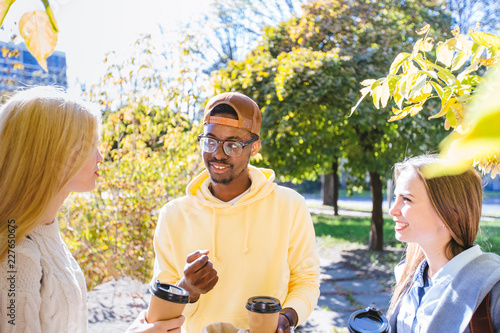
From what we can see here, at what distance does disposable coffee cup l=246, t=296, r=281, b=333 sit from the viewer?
117 cm

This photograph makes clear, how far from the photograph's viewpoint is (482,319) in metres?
1.35

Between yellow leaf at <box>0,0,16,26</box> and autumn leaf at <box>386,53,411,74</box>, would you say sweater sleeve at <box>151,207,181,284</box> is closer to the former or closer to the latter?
autumn leaf at <box>386,53,411,74</box>

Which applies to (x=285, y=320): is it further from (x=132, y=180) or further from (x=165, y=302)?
(x=132, y=180)

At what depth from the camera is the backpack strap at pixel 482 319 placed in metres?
1.33

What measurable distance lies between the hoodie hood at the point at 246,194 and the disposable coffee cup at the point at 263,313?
74 cm

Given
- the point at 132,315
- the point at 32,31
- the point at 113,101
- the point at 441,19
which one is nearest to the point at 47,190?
the point at 32,31

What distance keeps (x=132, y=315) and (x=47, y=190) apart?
3.02 m

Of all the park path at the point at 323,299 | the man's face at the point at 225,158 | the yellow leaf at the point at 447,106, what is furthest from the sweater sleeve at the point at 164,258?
the park path at the point at 323,299

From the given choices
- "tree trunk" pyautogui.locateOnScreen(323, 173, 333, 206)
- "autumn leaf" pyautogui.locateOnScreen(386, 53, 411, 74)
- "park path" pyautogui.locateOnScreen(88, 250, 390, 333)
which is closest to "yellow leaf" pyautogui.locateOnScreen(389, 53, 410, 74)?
"autumn leaf" pyautogui.locateOnScreen(386, 53, 411, 74)

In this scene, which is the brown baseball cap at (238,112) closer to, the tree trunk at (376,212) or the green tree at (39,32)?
the green tree at (39,32)

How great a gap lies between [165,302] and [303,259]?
3.03 feet

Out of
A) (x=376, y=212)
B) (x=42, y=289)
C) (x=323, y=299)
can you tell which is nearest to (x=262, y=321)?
(x=42, y=289)

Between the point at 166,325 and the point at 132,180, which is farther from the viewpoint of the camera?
the point at 132,180

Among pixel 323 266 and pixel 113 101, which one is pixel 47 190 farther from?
pixel 323 266
